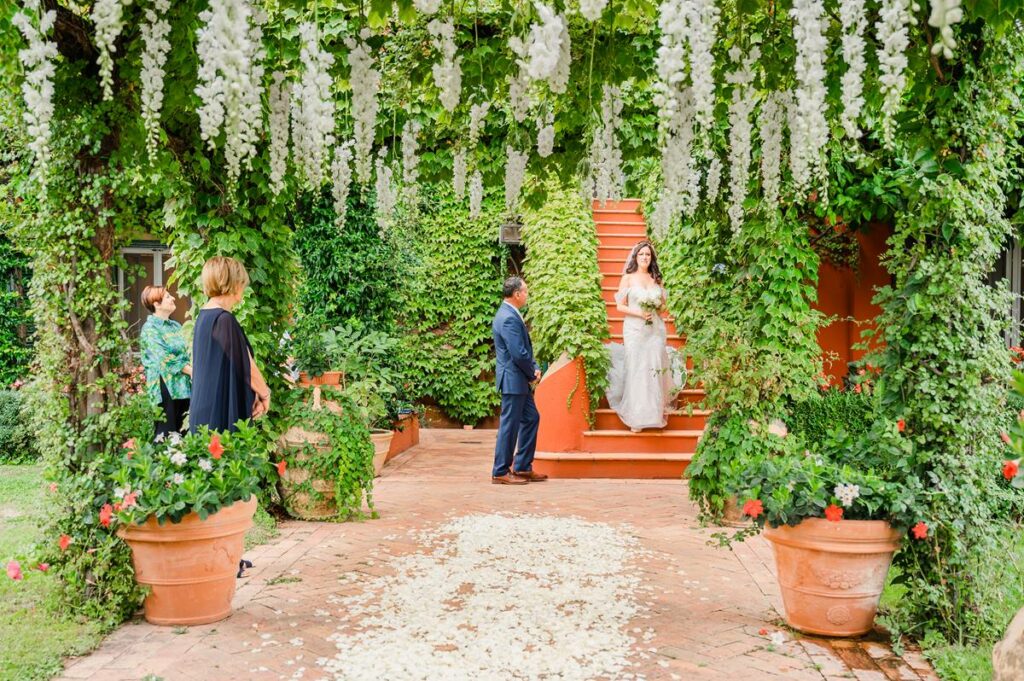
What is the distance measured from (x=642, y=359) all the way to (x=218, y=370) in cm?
475

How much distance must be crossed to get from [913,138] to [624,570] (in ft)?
9.03

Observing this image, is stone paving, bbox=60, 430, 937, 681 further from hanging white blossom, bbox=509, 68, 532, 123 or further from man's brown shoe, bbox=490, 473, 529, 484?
hanging white blossom, bbox=509, 68, 532, 123

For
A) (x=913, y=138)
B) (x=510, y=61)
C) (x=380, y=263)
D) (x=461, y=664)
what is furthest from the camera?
(x=380, y=263)

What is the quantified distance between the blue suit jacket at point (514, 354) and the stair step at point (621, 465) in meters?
0.88

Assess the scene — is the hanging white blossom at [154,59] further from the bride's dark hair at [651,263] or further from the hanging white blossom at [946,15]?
the bride's dark hair at [651,263]

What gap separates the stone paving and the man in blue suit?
2.35 ft

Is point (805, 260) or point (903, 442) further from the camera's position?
point (805, 260)

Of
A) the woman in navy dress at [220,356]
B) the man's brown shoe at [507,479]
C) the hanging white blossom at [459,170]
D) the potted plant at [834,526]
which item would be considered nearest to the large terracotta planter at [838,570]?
the potted plant at [834,526]

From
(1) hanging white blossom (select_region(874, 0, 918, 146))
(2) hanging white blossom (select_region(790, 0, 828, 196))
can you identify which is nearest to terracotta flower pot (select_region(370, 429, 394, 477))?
(2) hanging white blossom (select_region(790, 0, 828, 196))

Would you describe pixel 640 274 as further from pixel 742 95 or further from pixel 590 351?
pixel 742 95

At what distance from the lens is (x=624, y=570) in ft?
15.9

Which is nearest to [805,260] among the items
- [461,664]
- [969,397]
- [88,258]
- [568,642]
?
[969,397]

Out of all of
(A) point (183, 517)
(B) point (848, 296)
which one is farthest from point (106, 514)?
(B) point (848, 296)

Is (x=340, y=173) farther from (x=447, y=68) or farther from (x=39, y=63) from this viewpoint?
(x=39, y=63)
